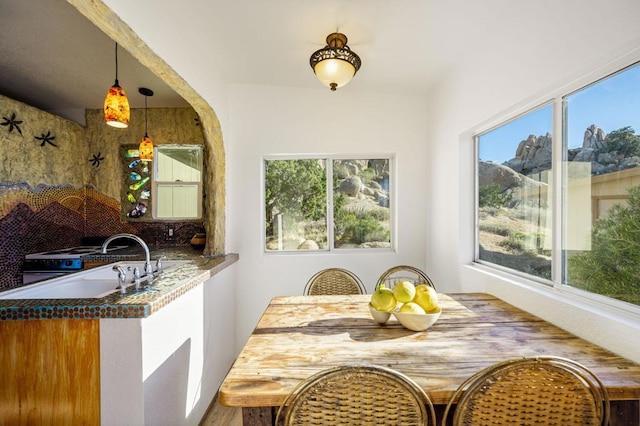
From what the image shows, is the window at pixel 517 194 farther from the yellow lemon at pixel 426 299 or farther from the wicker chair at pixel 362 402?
the wicker chair at pixel 362 402

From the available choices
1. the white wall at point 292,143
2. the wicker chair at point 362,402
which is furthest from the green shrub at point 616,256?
the white wall at point 292,143

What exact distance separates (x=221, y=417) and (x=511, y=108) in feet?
9.58

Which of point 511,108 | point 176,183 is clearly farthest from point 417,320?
point 176,183

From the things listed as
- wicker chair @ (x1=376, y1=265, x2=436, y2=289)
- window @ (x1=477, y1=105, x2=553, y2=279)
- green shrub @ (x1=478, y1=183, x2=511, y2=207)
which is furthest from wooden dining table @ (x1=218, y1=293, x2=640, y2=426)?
green shrub @ (x1=478, y1=183, x2=511, y2=207)

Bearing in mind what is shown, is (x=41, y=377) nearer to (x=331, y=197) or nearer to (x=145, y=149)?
(x=145, y=149)

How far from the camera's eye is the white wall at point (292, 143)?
292cm

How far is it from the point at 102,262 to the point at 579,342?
345cm

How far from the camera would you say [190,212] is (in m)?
3.48

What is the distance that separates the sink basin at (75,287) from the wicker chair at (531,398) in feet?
5.68

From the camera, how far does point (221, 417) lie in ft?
6.91

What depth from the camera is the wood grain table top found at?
0.97 meters

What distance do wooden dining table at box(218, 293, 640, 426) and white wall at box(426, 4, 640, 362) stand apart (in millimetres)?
115

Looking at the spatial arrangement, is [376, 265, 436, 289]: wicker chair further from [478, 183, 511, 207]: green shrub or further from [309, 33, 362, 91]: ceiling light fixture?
[309, 33, 362, 91]: ceiling light fixture

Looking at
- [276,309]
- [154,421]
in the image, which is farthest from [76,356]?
[276,309]
